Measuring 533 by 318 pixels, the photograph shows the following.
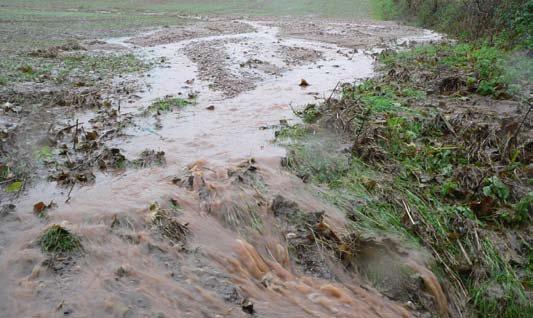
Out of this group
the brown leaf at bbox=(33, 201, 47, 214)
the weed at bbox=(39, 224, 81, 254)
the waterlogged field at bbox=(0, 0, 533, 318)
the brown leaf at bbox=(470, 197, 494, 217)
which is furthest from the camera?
the brown leaf at bbox=(470, 197, 494, 217)

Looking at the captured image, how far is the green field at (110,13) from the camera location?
53.0ft

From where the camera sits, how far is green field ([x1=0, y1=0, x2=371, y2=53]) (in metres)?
16.1

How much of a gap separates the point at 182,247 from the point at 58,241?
964 millimetres

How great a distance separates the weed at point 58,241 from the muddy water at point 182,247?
0.07 metres

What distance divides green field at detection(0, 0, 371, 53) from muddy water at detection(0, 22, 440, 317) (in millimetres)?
10403

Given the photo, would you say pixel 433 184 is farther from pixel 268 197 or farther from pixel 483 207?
pixel 268 197

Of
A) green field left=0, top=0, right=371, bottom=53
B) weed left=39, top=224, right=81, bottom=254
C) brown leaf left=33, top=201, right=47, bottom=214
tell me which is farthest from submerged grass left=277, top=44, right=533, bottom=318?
green field left=0, top=0, right=371, bottom=53

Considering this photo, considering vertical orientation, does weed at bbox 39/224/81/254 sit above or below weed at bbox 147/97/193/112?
above

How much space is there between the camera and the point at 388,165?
491 cm

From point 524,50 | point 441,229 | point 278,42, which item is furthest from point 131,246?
point 278,42

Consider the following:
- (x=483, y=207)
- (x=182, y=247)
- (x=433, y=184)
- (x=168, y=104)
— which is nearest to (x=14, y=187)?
(x=182, y=247)

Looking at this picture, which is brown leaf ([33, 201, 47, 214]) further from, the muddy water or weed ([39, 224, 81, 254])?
weed ([39, 224, 81, 254])

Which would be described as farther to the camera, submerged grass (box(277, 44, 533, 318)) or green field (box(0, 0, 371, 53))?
green field (box(0, 0, 371, 53))

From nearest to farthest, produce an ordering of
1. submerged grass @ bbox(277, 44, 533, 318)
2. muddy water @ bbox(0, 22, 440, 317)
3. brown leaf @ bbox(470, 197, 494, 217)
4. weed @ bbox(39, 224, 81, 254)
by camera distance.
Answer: muddy water @ bbox(0, 22, 440, 317) → weed @ bbox(39, 224, 81, 254) → submerged grass @ bbox(277, 44, 533, 318) → brown leaf @ bbox(470, 197, 494, 217)
